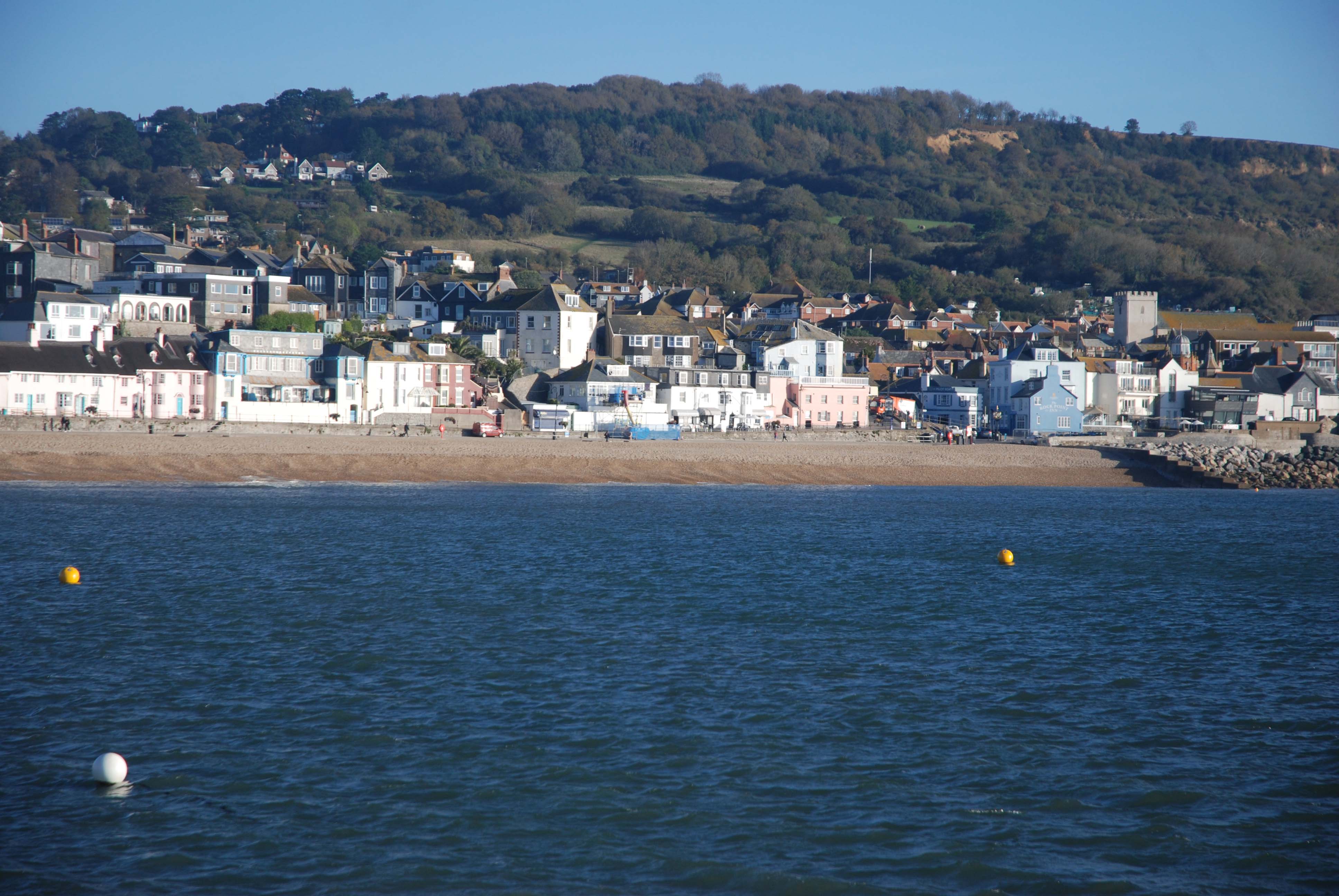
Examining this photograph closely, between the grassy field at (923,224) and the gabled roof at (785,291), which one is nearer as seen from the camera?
the gabled roof at (785,291)

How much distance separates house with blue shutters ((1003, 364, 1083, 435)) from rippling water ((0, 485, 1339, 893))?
4090 cm

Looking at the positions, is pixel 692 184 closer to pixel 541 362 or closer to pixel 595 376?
pixel 541 362

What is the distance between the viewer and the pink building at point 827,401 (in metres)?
68.8

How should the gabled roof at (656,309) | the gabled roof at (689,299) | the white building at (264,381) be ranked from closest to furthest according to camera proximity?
the white building at (264,381)
the gabled roof at (656,309)
the gabled roof at (689,299)

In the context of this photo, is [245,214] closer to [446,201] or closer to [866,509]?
[446,201]

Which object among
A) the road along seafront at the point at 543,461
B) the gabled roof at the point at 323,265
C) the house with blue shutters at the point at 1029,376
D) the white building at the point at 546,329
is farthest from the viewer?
the gabled roof at the point at 323,265

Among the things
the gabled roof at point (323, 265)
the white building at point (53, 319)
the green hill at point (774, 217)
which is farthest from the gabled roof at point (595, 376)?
the green hill at point (774, 217)

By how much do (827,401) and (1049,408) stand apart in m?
13.1

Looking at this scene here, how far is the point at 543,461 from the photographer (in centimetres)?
4641

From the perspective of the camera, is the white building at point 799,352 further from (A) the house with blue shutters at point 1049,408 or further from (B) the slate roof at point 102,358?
(B) the slate roof at point 102,358

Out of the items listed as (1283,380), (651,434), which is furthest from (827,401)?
(1283,380)

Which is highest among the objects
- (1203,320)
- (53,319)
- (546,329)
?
(1203,320)

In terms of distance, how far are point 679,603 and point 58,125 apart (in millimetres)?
195534

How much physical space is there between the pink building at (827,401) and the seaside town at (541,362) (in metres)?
0.12
